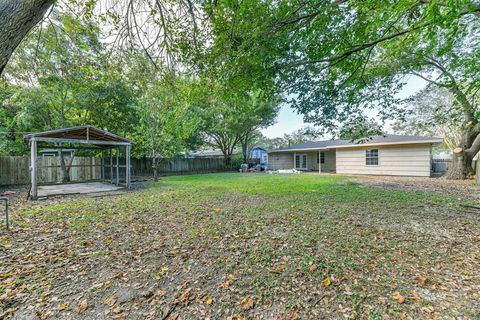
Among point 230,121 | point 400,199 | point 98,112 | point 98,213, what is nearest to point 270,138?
point 230,121

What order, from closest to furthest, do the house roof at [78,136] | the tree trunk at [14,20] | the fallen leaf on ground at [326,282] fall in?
the tree trunk at [14,20]
the fallen leaf on ground at [326,282]
the house roof at [78,136]

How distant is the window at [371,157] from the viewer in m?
14.0

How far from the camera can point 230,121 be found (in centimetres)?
1789

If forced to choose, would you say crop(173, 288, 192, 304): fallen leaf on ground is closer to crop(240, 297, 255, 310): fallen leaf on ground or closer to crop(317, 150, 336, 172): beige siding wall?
crop(240, 297, 255, 310): fallen leaf on ground

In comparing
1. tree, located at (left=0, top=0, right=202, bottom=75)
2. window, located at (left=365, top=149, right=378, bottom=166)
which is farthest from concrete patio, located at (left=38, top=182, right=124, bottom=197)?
window, located at (left=365, top=149, right=378, bottom=166)

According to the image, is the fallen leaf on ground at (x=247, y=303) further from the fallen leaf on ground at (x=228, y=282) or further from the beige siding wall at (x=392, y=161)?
the beige siding wall at (x=392, y=161)

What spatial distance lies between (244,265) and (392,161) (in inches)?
575

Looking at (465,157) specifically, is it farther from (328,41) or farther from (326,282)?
(326,282)

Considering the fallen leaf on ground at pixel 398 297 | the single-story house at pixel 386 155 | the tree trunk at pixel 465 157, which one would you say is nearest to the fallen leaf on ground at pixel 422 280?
the fallen leaf on ground at pixel 398 297

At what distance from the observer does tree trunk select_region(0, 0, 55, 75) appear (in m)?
1.39

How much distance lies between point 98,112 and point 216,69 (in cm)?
1008

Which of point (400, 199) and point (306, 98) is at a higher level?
point (306, 98)

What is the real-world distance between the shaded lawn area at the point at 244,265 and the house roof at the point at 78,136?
379 centimetres

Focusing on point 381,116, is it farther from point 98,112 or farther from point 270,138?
point 270,138
